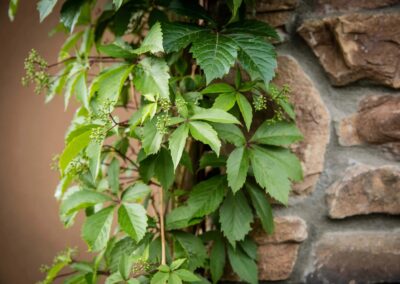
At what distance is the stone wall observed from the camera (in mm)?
933

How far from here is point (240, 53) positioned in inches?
31.7

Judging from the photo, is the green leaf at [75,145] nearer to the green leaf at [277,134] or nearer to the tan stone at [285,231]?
the green leaf at [277,134]

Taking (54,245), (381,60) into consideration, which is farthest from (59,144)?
(381,60)

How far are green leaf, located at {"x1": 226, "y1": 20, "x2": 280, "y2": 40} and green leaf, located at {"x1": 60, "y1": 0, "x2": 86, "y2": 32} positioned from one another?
32cm

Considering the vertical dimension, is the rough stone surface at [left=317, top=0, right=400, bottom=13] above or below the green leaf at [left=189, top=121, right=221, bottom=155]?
above

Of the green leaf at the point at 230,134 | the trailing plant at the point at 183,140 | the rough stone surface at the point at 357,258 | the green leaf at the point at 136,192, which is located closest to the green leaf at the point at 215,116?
the trailing plant at the point at 183,140

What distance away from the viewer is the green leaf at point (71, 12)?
889 mm

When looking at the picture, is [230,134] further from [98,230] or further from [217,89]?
[98,230]

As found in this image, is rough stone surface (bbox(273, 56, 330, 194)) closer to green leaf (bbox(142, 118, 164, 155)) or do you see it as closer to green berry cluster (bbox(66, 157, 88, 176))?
green leaf (bbox(142, 118, 164, 155))

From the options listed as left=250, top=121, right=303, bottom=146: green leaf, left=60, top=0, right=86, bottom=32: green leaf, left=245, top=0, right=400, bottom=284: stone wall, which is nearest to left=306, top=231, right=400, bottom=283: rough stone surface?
left=245, top=0, right=400, bottom=284: stone wall

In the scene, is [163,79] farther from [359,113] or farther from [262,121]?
[359,113]

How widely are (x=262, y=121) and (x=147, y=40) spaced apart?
→ 0.35 m

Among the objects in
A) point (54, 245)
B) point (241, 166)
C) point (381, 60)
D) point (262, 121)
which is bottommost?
point (54, 245)

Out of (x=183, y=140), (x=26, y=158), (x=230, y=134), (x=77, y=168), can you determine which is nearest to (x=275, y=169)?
(x=230, y=134)
